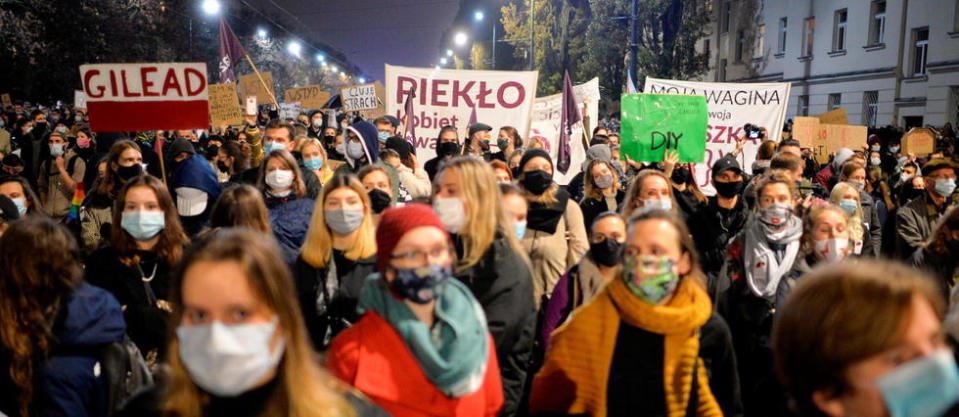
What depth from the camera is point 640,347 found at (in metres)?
3.00

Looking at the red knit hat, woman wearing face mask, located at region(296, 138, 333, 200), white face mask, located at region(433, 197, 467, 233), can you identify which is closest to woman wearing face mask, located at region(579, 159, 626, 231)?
woman wearing face mask, located at region(296, 138, 333, 200)

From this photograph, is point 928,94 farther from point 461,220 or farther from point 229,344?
point 229,344

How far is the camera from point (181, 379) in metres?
2.15

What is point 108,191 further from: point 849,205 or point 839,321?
point 839,321

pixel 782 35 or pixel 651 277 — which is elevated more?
pixel 782 35

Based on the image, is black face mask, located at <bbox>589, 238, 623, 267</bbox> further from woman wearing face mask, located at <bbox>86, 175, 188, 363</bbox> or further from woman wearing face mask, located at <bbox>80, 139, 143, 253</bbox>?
woman wearing face mask, located at <bbox>80, 139, 143, 253</bbox>

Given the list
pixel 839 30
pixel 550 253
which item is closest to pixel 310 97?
pixel 550 253

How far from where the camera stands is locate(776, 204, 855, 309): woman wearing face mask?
15.1ft

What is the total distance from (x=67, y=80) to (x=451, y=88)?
84.6 ft

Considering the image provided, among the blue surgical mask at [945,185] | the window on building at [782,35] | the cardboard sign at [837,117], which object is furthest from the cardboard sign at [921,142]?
the window on building at [782,35]

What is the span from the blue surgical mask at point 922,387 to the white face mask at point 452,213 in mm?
2459

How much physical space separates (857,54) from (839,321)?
97.1 feet

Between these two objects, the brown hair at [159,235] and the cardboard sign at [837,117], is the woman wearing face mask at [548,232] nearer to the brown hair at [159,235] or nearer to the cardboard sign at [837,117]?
the brown hair at [159,235]

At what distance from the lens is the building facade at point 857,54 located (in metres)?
23.5
